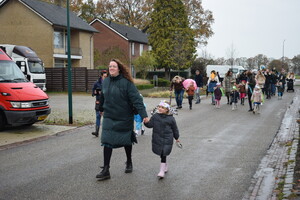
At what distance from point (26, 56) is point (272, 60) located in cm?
7517

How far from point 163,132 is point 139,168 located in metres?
1.09

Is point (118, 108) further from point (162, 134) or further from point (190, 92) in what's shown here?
point (190, 92)

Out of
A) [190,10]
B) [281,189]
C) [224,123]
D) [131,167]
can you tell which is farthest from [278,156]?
[190,10]

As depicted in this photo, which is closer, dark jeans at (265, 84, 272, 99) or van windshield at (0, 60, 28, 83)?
van windshield at (0, 60, 28, 83)

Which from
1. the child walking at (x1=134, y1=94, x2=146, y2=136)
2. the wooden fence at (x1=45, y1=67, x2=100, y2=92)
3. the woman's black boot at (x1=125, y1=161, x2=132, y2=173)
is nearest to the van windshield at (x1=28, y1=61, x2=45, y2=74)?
the wooden fence at (x1=45, y1=67, x2=100, y2=92)

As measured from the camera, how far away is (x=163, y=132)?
19.2 feet

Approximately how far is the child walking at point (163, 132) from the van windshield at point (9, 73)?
22.3 ft

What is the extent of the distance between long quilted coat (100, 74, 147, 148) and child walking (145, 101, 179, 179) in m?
0.28

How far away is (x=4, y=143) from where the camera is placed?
29.6ft

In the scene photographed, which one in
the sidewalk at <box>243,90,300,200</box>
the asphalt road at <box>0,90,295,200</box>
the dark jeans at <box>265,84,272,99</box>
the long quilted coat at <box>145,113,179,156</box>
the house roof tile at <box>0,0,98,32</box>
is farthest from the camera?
the house roof tile at <box>0,0,98,32</box>

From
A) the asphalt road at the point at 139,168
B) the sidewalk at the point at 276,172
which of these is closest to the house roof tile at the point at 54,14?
the asphalt road at the point at 139,168

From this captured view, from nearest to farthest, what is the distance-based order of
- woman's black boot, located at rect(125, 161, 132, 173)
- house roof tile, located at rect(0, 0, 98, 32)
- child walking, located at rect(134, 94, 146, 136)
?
woman's black boot, located at rect(125, 161, 132, 173) → child walking, located at rect(134, 94, 146, 136) → house roof tile, located at rect(0, 0, 98, 32)

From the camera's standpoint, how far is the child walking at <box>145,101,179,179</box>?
584cm

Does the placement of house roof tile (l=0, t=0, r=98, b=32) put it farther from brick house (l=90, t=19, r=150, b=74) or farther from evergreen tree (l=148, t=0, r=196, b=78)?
evergreen tree (l=148, t=0, r=196, b=78)
